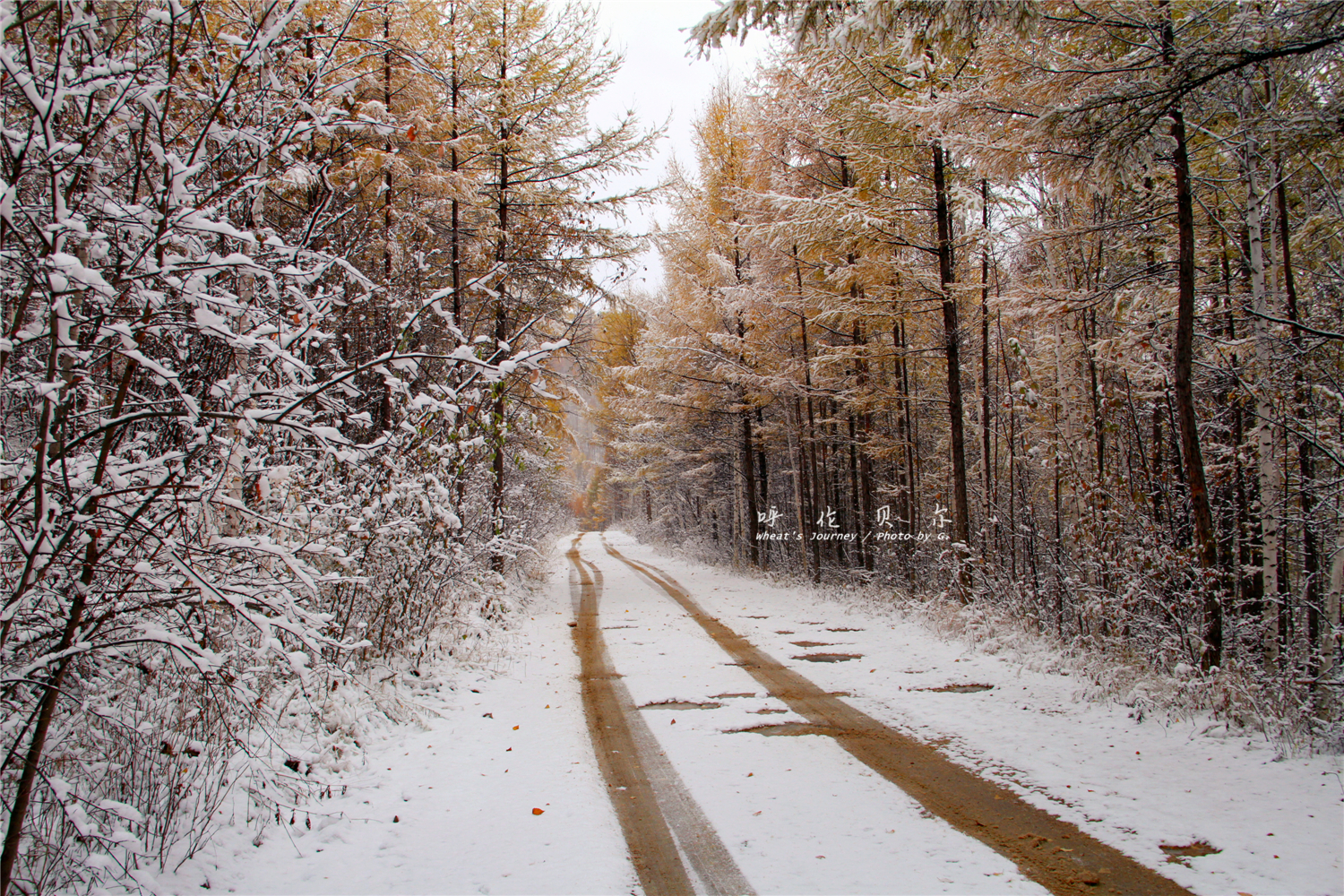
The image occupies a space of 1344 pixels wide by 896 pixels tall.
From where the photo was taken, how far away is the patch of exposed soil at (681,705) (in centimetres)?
586

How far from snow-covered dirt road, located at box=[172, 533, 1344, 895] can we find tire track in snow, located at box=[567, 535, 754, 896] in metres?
0.02

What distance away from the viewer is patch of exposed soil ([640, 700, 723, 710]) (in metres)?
5.86

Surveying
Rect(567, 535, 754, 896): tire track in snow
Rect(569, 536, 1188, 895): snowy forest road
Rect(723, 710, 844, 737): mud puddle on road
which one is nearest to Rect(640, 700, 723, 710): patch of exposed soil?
Rect(569, 536, 1188, 895): snowy forest road

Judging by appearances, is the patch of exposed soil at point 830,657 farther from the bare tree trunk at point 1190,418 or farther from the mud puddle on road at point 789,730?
the bare tree trunk at point 1190,418

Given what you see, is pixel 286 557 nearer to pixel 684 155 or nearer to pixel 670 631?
pixel 670 631

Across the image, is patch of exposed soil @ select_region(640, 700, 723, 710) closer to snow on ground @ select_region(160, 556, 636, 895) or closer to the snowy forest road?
the snowy forest road

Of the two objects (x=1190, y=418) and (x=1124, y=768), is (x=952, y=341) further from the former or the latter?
(x=1124, y=768)

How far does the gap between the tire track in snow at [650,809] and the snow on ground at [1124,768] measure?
840 mm

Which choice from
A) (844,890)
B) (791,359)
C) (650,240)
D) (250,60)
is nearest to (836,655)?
(844,890)

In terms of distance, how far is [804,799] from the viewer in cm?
394

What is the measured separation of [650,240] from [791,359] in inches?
168

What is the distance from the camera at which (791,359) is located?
1510 centimetres

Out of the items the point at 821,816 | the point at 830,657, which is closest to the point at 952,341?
the point at 830,657

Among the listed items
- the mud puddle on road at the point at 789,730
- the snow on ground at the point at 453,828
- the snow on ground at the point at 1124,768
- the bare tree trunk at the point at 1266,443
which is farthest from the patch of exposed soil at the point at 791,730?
the bare tree trunk at the point at 1266,443
